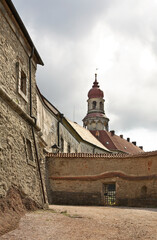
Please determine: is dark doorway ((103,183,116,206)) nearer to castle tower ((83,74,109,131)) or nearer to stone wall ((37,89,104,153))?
stone wall ((37,89,104,153))

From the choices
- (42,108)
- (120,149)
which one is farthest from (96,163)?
(120,149)

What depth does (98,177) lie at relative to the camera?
19516 millimetres

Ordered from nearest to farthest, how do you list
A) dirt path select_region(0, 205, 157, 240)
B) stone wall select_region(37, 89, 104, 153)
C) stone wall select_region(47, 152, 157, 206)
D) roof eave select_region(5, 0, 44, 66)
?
1. dirt path select_region(0, 205, 157, 240)
2. roof eave select_region(5, 0, 44, 66)
3. stone wall select_region(47, 152, 157, 206)
4. stone wall select_region(37, 89, 104, 153)

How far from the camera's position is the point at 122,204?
1889 cm

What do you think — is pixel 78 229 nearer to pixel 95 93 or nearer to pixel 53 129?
pixel 53 129

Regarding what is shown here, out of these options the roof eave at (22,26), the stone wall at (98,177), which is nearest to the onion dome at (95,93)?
the stone wall at (98,177)

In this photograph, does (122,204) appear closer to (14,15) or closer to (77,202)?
(77,202)

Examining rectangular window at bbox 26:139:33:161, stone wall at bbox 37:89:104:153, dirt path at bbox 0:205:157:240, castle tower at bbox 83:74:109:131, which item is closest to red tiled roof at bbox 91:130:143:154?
castle tower at bbox 83:74:109:131

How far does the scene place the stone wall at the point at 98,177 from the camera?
18.8 metres

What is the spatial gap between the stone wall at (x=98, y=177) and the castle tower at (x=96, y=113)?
38505 mm

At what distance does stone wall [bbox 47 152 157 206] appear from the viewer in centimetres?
1877

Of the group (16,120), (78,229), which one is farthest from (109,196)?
(78,229)

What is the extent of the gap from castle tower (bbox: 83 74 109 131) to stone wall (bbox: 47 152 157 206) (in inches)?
1516

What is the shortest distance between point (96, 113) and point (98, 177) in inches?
1563
